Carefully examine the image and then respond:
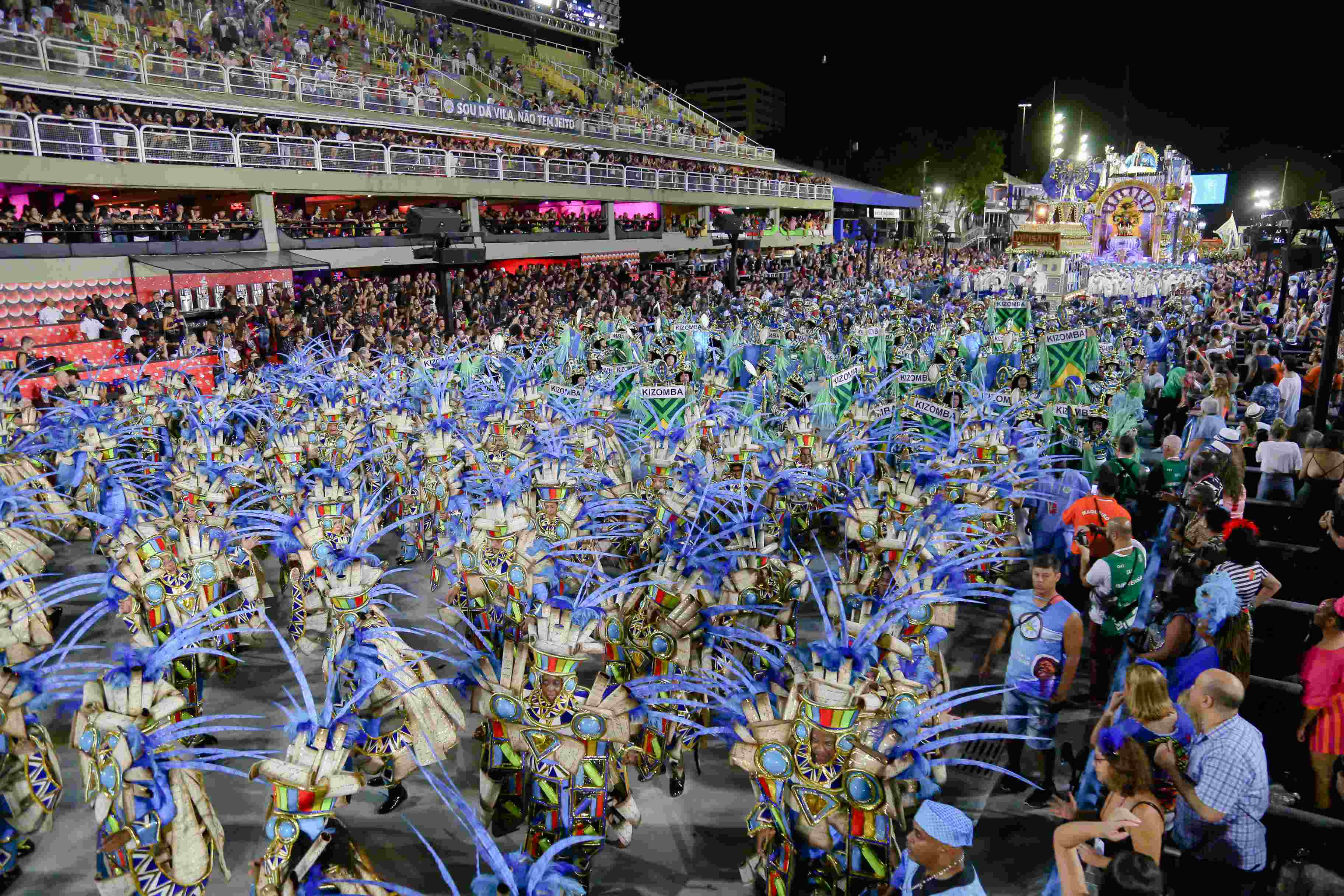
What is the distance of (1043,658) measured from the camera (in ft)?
14.3

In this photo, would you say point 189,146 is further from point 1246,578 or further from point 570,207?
point 1246,578

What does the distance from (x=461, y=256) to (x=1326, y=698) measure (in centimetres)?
1202

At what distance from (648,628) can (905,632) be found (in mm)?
1446

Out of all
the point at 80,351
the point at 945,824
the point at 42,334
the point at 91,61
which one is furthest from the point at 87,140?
the point at 945,824

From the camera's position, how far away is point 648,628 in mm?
4766

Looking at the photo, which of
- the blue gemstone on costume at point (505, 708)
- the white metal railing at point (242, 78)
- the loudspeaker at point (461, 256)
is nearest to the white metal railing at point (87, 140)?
the white metal railing at point (242, 78)

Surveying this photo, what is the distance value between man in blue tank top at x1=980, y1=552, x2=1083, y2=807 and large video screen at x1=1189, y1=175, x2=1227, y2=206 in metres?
58.3

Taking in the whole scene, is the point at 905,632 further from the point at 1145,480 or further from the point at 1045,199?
the point at 1045,199

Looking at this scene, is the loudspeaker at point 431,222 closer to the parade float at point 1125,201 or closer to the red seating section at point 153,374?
Result: the red seating section at point 153,374

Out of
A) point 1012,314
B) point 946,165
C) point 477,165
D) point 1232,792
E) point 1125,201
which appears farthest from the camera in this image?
point 946,165

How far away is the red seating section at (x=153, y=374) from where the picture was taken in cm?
1012

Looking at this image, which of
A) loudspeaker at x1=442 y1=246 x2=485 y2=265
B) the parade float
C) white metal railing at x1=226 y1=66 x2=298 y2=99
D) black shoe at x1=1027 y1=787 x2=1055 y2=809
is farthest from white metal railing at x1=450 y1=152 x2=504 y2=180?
the parade float

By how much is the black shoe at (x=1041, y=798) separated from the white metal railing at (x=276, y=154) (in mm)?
17485

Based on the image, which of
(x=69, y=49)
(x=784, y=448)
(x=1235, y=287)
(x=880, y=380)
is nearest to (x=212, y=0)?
(x=69, y=49)
